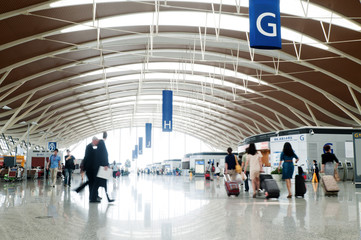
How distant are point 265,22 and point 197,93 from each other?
115 ft

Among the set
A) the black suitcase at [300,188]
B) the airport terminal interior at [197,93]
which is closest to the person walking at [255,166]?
the airport terminal interior at [197,93]

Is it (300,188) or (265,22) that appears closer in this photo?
(300,188)

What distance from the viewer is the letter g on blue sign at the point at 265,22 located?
1124 centimetres

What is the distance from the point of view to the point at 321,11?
70.0ft

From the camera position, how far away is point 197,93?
152ft

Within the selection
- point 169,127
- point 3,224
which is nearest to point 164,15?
point 169,127

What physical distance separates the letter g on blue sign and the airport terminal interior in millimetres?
35

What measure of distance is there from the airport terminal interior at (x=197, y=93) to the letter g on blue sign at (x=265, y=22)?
35mm

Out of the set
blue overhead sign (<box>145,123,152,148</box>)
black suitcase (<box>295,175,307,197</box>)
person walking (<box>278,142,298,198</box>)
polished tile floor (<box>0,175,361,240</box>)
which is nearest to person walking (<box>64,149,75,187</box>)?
polished tile floor (<box>0,175,361,240</box>)

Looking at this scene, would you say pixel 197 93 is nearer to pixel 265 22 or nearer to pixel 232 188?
pixel 265 22

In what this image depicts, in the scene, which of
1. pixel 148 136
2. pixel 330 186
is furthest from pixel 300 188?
pixel 148 136

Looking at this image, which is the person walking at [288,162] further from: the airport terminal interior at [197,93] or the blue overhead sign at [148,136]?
the blue overhead sign at [148,136]

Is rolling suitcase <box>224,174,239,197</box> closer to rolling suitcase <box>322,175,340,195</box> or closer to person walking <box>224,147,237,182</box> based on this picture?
person walking <box>224,147,237,182</box>

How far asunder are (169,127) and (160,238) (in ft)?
73.7
